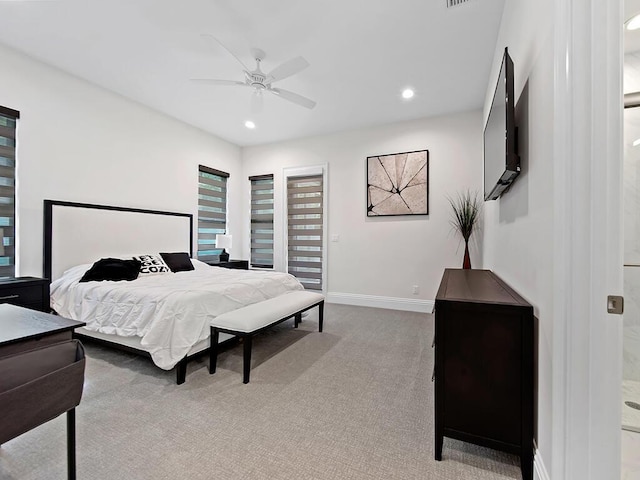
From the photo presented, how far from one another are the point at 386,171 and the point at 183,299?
358 centimetres

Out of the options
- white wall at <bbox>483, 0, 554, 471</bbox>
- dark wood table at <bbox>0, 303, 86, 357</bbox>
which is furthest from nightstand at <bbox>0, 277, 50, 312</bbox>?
white wall at <bbox>483, 0, 554, 471</bbox>

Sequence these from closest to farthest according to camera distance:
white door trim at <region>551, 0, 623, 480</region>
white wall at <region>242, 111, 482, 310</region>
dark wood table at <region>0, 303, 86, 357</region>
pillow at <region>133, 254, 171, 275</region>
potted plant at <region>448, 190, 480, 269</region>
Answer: white door trim at <region>551, 0, 623, 480</region>
dark wood table at <region>0, 303, 86, 357</region>
pillow at <region>133, 254, 171, 275</region>
potted plant at <region>448, 190, 480, 269</region>
white wall at <region>242, 111, 482, 310</region>

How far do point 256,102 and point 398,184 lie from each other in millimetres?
2417

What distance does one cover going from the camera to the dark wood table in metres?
1.12

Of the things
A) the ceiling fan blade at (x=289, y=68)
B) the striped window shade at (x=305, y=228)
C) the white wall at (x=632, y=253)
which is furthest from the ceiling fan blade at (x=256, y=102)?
the white wall at (x=632, y=253)

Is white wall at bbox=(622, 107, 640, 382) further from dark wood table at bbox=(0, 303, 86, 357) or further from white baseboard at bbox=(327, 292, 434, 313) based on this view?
dark wood table at bbox=(0, 303, 86, 357)

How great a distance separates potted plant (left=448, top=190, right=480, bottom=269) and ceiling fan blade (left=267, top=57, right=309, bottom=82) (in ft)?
9.33

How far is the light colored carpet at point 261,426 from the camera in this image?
55.7 inches

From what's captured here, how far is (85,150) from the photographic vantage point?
351 centimetres

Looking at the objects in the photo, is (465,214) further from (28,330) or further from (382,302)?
(28,330)

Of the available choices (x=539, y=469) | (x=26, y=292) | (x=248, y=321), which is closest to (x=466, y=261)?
(x=539, y=469)

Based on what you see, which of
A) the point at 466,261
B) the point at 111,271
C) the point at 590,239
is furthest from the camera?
the point at 466,261

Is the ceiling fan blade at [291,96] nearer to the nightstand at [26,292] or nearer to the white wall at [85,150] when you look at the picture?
the white wall at [85,150]

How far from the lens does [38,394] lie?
1.02 m
